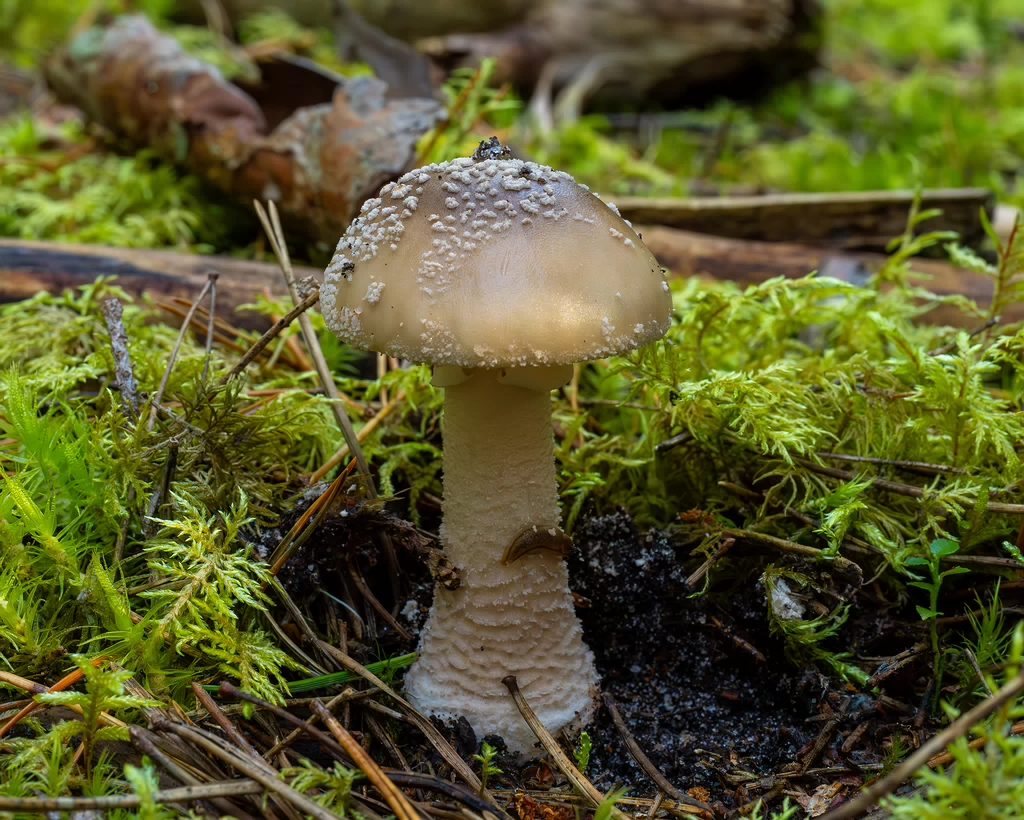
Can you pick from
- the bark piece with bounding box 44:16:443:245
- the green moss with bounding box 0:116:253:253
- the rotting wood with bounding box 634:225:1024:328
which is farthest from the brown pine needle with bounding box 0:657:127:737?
the rotting wood with bounding box 634:225:1024:328

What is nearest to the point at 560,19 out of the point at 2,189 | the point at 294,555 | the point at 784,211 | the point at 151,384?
the point at 784,211

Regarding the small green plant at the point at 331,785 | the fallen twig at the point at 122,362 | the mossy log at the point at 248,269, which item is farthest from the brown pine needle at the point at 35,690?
the mossy log at the point at 248,269

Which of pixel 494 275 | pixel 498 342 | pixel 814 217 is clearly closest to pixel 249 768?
pixel 498 342

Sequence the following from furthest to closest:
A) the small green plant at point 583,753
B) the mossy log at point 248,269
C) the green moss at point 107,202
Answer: the green moss at point 107,202
the mossy log at point 248,269
the small green plant at point 583,753

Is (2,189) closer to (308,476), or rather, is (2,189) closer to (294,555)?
(308,476)

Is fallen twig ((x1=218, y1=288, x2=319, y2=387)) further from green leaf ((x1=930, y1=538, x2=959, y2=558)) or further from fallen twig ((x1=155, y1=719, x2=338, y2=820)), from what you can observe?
green leaf ((x1=930, y1=538, x2=959, y2=558))

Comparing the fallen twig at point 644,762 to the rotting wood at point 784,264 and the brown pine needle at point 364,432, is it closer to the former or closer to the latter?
the brown pine needle at point 364,432
